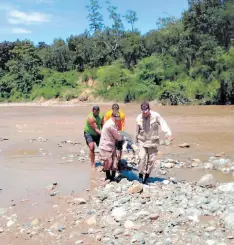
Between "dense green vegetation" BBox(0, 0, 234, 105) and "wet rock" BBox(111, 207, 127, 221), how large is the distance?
29.9 meters

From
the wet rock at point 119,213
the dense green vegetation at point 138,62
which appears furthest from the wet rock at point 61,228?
the dense green vegetation at point 138,62

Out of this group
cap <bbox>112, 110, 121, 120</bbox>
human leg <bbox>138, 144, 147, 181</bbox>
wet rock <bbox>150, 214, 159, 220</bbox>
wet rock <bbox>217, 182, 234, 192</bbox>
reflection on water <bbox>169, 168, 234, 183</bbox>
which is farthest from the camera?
reflection on water <bbox>169, 168, 234, 183</bbox>

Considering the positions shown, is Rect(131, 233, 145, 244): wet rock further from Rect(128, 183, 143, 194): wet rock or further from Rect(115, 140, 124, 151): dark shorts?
Rect(115, 140, 124, 151): dark shorts

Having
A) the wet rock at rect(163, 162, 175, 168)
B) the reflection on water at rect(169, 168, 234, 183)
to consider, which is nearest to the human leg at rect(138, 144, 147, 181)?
the reflection on water at rect(169, 168, 234, 183)

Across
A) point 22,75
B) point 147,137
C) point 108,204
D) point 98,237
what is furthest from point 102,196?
point 22,75

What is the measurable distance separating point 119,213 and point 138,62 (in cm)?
4171

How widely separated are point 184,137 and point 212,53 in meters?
22.9

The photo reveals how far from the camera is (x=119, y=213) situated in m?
5.90

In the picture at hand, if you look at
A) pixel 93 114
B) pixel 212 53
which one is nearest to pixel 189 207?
pixel 93 114

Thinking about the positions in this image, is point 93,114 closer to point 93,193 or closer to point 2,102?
point 93,193

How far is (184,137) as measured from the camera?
15.2 metres

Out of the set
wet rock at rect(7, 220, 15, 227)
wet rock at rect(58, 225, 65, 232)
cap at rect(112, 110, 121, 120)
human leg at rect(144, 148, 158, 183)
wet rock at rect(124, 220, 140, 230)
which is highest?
cap at rect(112, 110, 121, 120)

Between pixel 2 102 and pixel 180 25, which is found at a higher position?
pixel 180 25

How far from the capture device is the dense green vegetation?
36156mm
